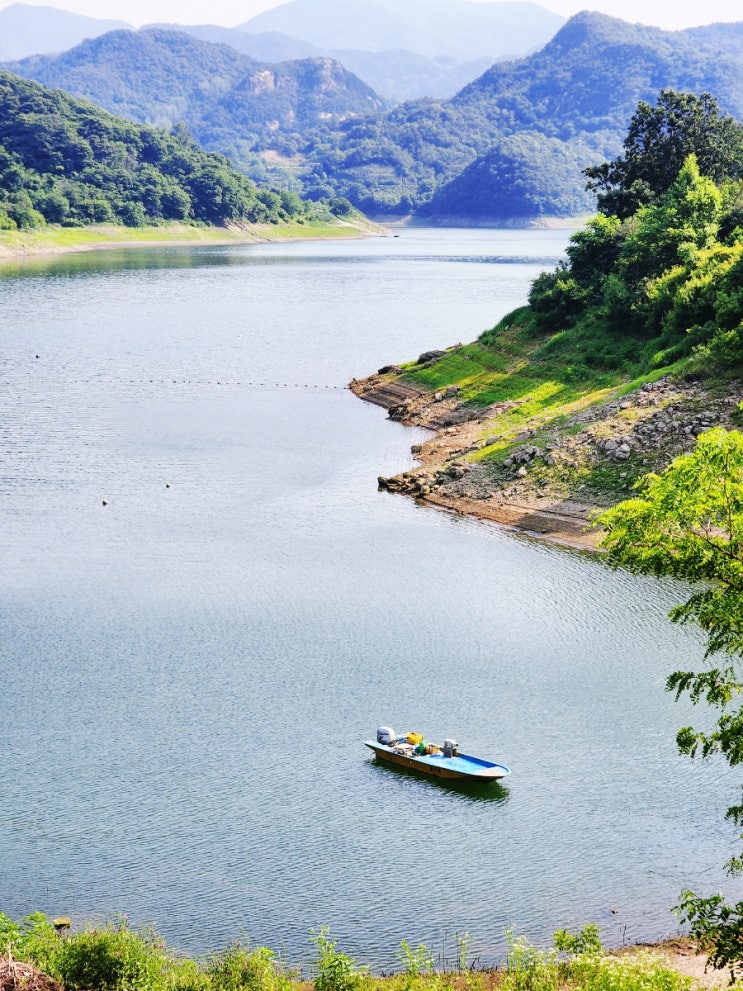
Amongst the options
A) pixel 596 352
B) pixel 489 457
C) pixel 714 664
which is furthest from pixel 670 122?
pixel 714 664

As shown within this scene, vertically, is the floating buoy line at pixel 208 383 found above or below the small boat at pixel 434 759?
above

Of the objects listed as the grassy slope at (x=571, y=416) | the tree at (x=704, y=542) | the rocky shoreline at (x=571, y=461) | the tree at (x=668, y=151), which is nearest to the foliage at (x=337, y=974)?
the tree at (x=704, y=542)

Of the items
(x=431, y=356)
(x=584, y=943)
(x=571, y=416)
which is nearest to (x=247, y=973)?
(x=584, y=943)

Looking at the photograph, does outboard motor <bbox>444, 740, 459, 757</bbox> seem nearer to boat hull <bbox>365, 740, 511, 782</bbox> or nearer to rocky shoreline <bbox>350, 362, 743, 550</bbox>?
boat hull <bbox>365, 740, 511, 782</bbox>

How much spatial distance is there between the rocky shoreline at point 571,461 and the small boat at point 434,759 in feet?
79.7

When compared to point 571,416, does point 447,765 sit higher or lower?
lower

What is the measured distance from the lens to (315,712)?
129 ft

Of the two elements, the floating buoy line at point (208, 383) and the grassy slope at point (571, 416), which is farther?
the floating buoy line at point (208, 383)

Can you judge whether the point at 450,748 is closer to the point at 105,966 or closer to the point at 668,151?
the point at 105,966

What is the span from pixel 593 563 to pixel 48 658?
26216 millimetres

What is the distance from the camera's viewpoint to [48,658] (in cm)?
4366

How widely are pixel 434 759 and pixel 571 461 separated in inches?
1299

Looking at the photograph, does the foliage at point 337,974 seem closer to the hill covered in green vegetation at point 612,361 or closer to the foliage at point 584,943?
the foliage at point 584,943

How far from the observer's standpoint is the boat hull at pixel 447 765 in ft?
114
